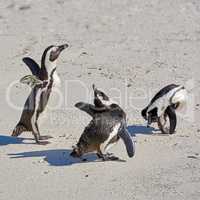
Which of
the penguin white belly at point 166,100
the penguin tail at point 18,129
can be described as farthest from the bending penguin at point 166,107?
the penguin tail at point 18,129

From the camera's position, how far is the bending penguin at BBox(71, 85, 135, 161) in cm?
586

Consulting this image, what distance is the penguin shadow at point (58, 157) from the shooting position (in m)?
6.07

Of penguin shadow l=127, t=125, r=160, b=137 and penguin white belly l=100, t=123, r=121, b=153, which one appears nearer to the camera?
penguin white belly l=100, t=123, r=121, b=153

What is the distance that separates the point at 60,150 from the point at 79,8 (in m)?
5.73

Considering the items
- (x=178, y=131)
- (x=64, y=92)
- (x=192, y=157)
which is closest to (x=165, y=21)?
(x=64, y=92)

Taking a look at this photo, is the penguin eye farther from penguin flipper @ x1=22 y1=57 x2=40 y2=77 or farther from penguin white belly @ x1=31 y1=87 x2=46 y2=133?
penguin white belly @ x1=31 y1=87 x2=46 y2=133

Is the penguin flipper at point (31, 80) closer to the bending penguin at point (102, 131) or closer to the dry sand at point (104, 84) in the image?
the dry sand at point (104, 84)

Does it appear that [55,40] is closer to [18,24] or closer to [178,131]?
[18,24]

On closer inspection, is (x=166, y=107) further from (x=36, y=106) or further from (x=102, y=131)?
(x=36, y=106)

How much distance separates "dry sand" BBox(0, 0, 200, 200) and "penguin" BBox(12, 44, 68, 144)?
17 centimetres

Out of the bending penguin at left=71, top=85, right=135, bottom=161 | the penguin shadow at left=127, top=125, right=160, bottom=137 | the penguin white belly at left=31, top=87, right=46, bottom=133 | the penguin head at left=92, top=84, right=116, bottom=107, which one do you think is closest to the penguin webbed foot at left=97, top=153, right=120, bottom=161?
the bending penguin at left=71, top=85, right=135, bottom=161

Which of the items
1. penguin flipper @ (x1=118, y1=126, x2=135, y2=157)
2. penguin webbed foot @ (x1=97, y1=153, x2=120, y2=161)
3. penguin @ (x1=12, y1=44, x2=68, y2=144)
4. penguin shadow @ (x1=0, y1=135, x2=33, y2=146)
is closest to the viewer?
penguin flipper @ (x1=118, y1=126, x2=135, y2=157)

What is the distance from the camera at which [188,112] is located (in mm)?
7188

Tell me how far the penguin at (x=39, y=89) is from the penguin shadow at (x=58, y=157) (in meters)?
0.27
